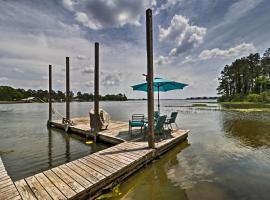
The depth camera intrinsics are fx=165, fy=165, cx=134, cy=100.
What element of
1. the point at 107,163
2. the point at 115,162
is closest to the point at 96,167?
the point at 107,163

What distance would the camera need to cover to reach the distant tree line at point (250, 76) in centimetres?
4161

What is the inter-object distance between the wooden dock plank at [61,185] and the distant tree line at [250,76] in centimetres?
4805

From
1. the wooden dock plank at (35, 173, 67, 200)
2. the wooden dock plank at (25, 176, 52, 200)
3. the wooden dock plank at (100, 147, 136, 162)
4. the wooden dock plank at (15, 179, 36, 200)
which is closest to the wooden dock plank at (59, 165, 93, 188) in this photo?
the wooden dock plank at (35, 173, 67, 200)

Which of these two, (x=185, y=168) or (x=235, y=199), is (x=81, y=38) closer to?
(x=185, y=168)

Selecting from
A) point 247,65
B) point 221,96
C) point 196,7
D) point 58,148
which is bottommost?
point 58,148

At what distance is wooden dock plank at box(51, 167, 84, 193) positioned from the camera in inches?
126

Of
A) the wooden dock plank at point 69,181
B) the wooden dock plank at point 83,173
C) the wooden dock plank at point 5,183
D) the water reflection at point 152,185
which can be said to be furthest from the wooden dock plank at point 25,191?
the water reflection at point 152,185

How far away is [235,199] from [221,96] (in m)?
61.5

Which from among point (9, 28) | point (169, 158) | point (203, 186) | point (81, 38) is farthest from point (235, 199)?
point (9, 28)

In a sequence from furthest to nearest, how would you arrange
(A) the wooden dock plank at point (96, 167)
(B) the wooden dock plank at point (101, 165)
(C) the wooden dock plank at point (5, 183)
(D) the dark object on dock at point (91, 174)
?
(B) the wooden dock plank at point (101, 165) → (A) the wooden dock plank at point (96, 167) → (C) the wooden dock plank at point (5, 183) → (D) the dark object on dock at point (91, 174)

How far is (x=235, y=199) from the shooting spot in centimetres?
342

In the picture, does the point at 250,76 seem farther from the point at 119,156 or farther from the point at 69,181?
the point at 69,181

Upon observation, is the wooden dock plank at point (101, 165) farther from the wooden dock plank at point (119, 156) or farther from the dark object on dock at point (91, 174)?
the wooden dock plank at point (119, 156)

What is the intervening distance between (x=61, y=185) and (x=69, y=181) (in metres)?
0.20
